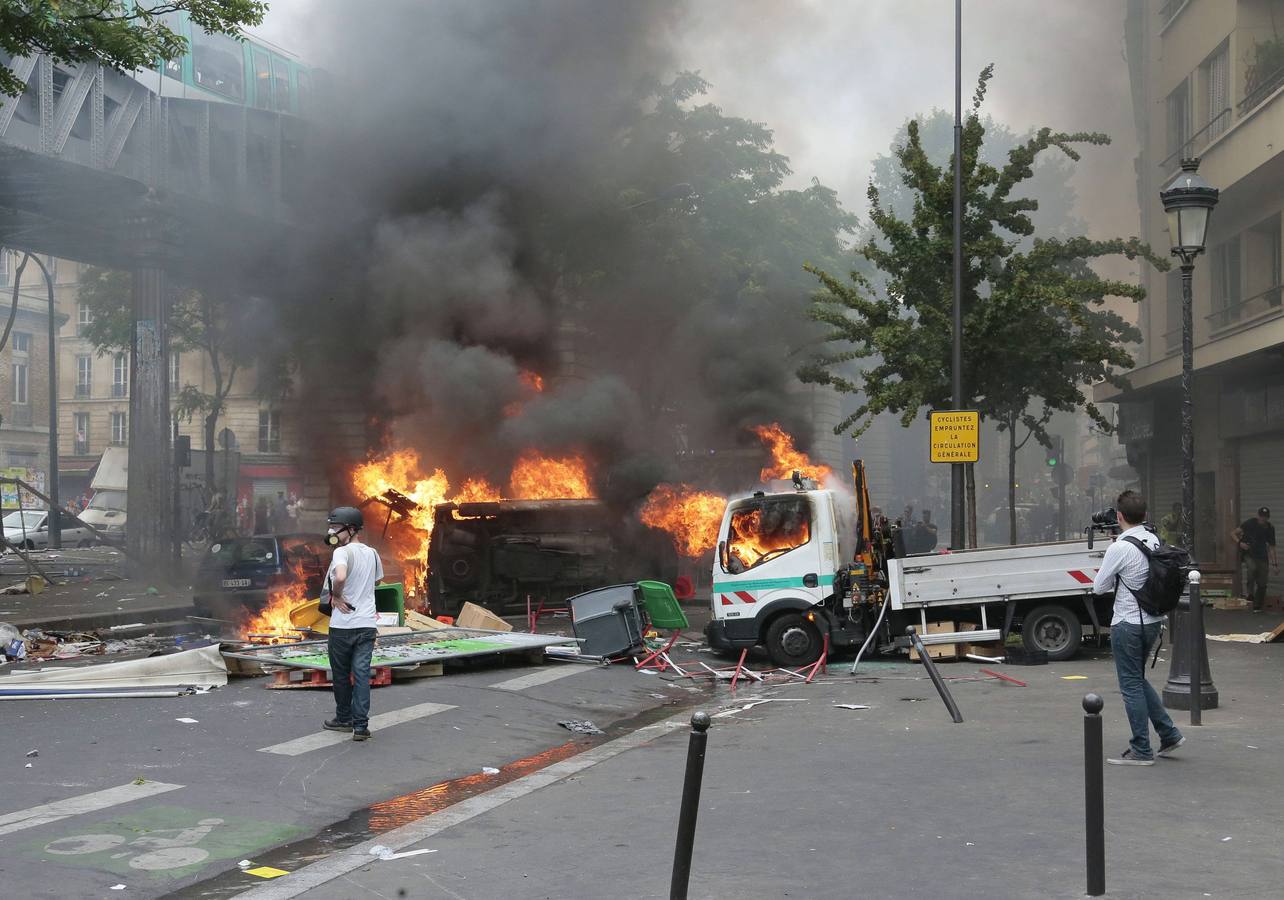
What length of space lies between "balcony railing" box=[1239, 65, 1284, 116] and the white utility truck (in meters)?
10.1

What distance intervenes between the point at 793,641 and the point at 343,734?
5.84m

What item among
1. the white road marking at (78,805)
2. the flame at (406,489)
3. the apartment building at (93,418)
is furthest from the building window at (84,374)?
the white road marking at (78,805)

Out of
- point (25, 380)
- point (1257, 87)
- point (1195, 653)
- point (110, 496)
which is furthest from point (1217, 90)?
point (25, 380)

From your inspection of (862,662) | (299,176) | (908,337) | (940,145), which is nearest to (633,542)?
(908,337)

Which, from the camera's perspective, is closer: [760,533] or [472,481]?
[760,533]

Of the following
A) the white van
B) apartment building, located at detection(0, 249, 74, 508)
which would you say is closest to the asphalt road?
the white van

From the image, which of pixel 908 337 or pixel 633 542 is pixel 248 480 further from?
pixel 908 337

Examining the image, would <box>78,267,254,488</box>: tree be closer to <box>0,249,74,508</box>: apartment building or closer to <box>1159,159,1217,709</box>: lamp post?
<box>0,249,74,508</box>: apartment building

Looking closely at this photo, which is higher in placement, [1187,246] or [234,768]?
[1187,246]

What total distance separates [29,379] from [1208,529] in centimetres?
4978

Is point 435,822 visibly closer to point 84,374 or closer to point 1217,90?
point 1217,90

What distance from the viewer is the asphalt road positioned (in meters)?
5.68

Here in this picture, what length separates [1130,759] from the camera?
7352 millimetres

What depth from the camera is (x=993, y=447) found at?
6303 cm
